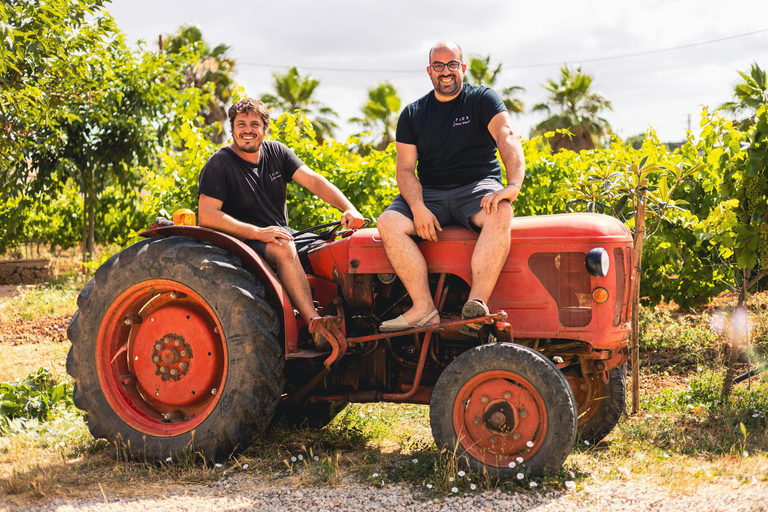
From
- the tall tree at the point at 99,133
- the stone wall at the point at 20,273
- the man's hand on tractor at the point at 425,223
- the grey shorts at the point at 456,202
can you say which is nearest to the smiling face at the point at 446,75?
the grey shorts at the point at 456,202

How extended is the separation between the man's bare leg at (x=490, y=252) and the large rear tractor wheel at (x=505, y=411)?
1.02 ft

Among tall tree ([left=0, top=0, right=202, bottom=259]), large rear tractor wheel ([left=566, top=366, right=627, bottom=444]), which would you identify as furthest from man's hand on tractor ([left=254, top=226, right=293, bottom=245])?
tall tree ([left=0, top=0, right=202, bottom=259])

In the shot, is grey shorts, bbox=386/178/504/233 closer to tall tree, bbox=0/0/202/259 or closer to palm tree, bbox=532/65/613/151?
tall tree, bbox=0/0/202/259

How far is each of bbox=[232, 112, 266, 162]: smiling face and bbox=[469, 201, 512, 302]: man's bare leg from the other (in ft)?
5.19

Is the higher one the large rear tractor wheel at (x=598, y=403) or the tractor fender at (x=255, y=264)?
the tractor fender at (x=255, y=264)

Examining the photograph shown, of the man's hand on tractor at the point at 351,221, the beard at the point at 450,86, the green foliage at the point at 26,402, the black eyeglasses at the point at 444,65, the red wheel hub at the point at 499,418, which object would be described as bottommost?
the green foliage at the point at 26,402

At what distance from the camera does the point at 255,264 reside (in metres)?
4.10

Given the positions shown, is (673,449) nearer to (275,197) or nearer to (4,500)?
(275,197)

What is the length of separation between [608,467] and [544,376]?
2.48 feet

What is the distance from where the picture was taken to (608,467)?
3883 millimetres

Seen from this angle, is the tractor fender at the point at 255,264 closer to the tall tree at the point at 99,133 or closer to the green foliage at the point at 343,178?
the green foliage at the point at 343,178

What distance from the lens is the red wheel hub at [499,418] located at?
364 cm

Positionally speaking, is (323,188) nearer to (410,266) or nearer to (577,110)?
(410,266)

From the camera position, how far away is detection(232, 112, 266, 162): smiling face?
14.5 feet
